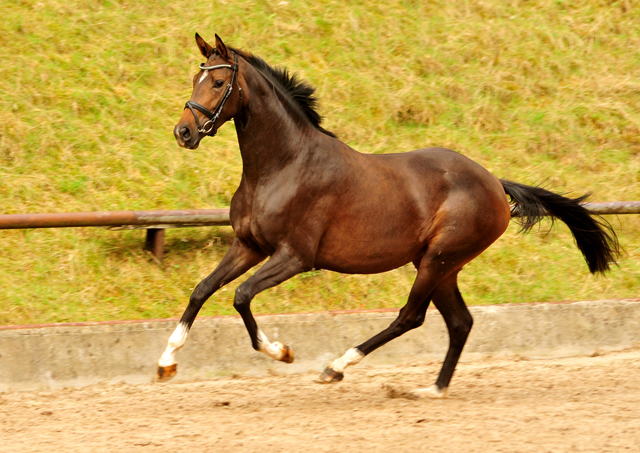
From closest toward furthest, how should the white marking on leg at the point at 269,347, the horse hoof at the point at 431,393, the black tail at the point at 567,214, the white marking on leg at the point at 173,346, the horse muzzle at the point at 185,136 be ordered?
the horse muzzle at the point at 185,136 < the white marking on leg at the point at 173,346 < the white marking on leg at the point at 269,347 < the horse hoof at the point at 431,393 < the black tail at the point at 567,214

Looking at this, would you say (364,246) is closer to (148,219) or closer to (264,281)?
(264,281)

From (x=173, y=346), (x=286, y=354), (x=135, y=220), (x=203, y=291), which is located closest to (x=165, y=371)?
(x=173, y=346)

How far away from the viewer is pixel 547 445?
132 inches

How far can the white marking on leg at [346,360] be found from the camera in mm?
4426

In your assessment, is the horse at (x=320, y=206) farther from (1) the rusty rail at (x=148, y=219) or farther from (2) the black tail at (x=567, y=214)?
(1) the rusty rail at (x=148, y=219)

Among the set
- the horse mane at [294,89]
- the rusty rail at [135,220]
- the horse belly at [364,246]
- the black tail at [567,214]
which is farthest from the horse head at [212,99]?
the black tail at [567,214]

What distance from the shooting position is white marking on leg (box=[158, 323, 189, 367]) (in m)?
4.10

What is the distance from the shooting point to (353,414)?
4.13 metres

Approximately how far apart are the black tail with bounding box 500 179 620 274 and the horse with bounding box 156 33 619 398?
1.03 ft

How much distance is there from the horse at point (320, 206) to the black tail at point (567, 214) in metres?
0.31

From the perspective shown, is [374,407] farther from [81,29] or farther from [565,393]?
[81,29]

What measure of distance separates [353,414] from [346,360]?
1.38 ft

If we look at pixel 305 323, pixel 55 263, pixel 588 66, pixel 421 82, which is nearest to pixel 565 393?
pixel 305 323

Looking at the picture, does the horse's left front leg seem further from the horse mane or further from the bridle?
the horse mane
